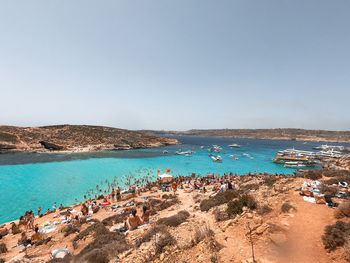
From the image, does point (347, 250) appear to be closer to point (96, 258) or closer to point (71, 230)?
point (96, 258)

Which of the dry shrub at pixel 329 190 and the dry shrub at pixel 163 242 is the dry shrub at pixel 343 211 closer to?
the dry shrub at pixel 329 190

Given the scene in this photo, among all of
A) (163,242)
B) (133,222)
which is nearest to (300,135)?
(133,222)

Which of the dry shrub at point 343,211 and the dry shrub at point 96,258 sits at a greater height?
the dry shrub at point 343,211

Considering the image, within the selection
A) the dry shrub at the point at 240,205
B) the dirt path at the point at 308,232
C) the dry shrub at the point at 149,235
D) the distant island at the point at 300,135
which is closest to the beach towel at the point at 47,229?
the dry shrub at the point at 149,235

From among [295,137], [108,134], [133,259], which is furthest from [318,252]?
[295,137]

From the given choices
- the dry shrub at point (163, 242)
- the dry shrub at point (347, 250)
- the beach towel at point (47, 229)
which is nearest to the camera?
the dry shrub at point (347, 250)

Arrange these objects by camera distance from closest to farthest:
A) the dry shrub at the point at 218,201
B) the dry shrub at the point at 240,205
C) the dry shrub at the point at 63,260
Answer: the dry shrub at the point at 63,260 → the dry shrub at the point at 240,205 → the dry shrub at the point at 218,201

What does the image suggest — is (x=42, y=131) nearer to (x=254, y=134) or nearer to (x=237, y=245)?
(x=237, y=245)
